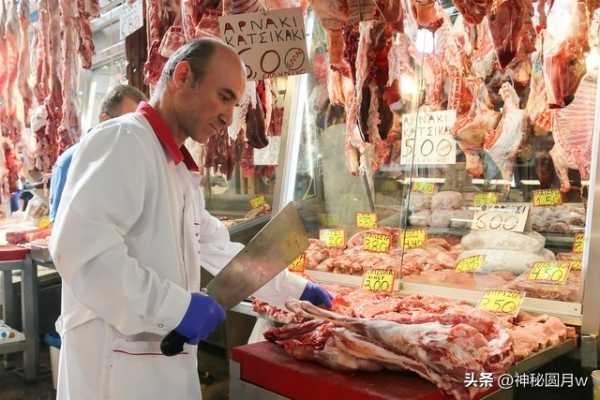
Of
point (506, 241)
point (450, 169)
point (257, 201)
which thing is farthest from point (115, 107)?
point (506, 241)

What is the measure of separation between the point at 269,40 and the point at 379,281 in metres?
1.44

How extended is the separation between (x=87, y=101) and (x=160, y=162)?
599cm

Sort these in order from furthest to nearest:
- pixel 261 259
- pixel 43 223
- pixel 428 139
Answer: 1. pixel 43 223
2. pixel 428 139
3. pixel 261 259

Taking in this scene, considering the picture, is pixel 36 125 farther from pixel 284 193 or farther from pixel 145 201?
pixel 145 201

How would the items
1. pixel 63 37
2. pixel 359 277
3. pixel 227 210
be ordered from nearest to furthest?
pixel 359 277 < pixel 227 210 < pixel 63 37

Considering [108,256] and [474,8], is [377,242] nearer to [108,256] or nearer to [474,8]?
[474,8]

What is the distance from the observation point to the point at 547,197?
10.2 feet

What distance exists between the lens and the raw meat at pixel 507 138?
3320mm

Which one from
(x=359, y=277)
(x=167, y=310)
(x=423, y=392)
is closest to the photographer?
(x=423, y=392)

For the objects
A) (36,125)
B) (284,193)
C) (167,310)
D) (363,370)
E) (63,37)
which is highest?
(63,37)

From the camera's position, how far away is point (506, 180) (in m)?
3.34

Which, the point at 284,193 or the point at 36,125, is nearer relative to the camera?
the point at 284,193

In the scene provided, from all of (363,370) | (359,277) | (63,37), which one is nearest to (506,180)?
(359,277)

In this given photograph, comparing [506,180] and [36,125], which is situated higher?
[36,125]
